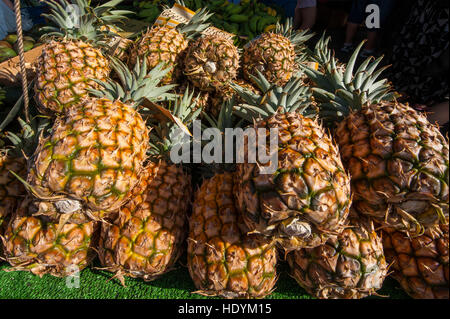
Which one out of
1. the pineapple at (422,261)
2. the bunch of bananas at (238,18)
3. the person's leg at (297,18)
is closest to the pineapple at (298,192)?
the pineapple at (422,261)

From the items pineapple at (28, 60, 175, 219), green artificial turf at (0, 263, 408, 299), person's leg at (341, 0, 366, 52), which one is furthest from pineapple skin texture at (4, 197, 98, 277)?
person's leg at (341, 0, 366, 52)

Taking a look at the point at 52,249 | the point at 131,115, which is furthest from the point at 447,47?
the point at 52,249

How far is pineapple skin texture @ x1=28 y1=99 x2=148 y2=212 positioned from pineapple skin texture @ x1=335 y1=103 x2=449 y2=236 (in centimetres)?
134

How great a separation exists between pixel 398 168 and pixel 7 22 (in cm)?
751

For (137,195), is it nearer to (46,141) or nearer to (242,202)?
(46,141)

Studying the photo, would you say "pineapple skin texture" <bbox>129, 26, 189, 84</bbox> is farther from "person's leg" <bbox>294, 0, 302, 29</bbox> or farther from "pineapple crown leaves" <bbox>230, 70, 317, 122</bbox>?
"person's leg" <bbox>294, 0, 302, 29</bbox>

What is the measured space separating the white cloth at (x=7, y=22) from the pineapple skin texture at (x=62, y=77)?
15.0 ft

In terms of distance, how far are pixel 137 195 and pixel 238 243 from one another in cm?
75

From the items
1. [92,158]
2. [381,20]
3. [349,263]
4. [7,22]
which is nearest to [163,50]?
[92,158]

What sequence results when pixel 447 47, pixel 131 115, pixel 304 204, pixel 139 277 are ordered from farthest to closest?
pixel 447 47
pixel 139 277
pixel 131 115
pixel 304 204

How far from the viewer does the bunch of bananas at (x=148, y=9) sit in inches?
184

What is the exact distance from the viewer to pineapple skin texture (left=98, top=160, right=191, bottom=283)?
1594 mm

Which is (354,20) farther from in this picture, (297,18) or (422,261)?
(422,261)
